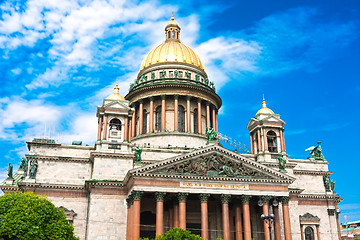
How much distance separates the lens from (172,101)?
186 feet

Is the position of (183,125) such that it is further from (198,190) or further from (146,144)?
(198,190)

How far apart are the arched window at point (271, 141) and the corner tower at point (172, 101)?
861cm

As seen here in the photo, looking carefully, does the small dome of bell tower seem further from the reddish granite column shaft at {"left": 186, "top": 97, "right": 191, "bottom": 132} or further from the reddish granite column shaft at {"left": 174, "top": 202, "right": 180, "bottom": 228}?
the reddish granite column shaft at {"left": 174, "top": 202, "right": 180, "bottom": 228}

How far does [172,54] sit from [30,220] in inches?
1437

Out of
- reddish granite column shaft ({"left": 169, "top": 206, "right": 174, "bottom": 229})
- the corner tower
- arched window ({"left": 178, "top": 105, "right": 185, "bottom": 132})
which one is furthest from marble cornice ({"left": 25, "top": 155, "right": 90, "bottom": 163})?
arched window ({"left": 178, "top": 105, "right": 185, "bottom": 132})

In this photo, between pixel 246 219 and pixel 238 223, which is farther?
pixel 238 223

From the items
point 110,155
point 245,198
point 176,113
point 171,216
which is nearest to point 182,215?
point 171,216

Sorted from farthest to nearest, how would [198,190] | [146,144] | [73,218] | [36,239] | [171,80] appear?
1. [171,80]
2. [146,144]
3. [73,218]
4. [198,190]
5. [36,239]

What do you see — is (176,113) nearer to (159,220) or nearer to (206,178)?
(206,178)

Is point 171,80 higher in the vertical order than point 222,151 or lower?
higher

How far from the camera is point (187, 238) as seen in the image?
30297 mm

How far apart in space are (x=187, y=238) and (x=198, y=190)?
9133 mm

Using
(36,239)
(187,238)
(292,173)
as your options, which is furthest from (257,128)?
(36,239)

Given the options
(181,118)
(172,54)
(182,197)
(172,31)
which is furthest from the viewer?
(172,31)
